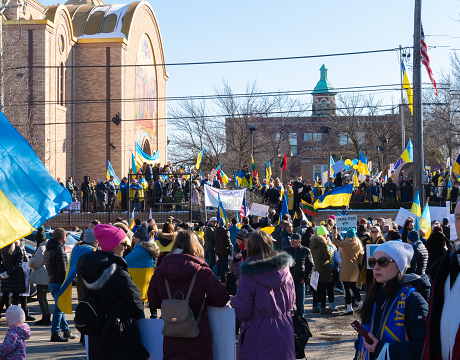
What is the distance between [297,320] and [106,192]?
2016 cm

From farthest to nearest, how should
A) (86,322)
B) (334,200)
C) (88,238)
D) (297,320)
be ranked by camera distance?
(334,200)
(88,238)
(297,320)
(86,322)

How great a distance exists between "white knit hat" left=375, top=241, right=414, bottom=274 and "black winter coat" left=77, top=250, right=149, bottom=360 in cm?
217

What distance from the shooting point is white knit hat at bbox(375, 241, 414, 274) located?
355 centimetres

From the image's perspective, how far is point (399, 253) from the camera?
357cm

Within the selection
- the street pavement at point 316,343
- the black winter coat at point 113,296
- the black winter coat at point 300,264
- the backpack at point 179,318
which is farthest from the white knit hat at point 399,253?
the black winter coat at point 300,264

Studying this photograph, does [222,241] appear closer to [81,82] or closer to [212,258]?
[212,258]

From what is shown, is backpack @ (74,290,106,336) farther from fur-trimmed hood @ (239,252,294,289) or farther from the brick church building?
the brick church building

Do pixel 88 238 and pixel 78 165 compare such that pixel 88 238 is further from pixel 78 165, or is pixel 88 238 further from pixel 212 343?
pixel 78 165

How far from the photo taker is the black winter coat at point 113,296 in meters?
4.50

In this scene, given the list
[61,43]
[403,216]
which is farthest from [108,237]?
[61,43]

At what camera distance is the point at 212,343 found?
4.68 meters

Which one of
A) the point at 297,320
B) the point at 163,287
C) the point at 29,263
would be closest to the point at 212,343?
the point at 163,287

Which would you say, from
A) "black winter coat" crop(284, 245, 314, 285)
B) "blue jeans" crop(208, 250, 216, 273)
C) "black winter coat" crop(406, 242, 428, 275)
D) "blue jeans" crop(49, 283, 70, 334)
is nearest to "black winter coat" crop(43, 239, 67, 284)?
"blue jeans" crop(49, 283, 70, 334)

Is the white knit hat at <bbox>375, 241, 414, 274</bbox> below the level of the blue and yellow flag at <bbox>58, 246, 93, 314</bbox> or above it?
above
